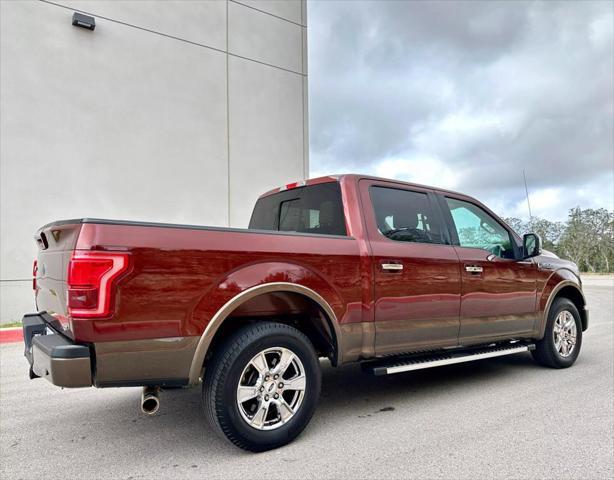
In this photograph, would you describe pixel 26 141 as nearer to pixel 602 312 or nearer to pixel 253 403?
pixel 253 403

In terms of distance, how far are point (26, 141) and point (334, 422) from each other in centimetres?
811

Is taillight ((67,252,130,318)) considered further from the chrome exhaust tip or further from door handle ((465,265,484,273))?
door handle ((465,265,484,273))

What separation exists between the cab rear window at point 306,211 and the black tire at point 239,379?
1.07m

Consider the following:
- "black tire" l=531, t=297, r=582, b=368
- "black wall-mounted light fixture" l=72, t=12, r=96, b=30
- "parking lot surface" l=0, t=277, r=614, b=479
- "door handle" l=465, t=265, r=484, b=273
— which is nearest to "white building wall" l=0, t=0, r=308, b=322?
"black wall-mounted light fixture" l=72, t=12, r=96, b=30

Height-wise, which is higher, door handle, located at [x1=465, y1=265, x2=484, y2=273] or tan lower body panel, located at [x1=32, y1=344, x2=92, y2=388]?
door handle, located at [x1=465, y1=265, x2=484, y2=273]

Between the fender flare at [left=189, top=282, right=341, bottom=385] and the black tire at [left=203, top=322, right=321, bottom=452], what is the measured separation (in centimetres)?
12

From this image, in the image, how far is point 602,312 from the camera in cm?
1108

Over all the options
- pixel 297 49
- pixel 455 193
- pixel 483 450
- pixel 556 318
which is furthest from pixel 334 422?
pixel 297 49

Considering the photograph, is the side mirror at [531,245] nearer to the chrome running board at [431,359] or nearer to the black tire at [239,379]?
the chrome running board at [431,359]

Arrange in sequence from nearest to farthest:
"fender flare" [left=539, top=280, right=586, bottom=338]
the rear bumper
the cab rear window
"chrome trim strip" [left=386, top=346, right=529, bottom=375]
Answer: the rear bumper < "chrome trim strip" [left=386, top=346, right=529, bottom=375] < the cab rear window < "fender flare" [left=539, top=280, right=586, bottom=338]

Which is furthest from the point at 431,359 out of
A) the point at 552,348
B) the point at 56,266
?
the point at 56,266

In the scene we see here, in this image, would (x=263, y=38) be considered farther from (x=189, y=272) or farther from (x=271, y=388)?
(x=271, y=388)

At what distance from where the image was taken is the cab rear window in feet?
13.0

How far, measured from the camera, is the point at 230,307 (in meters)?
2.99
